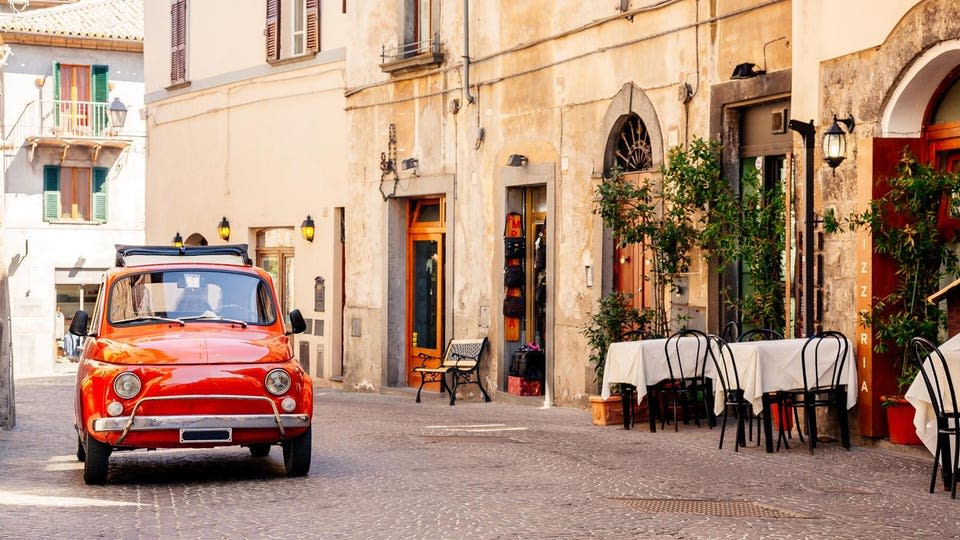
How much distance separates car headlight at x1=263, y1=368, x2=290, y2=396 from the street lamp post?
15.5 ft

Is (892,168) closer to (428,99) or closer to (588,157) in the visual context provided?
(588,157)

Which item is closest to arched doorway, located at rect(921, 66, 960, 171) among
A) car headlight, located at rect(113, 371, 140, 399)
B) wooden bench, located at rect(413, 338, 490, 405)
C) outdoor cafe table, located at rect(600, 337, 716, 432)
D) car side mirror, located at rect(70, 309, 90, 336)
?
outdoor cafe table, located at rect(600, 337, 716, 432)

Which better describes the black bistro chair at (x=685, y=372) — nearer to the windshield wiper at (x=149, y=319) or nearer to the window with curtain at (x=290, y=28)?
the windshield wiper at (x=149, y=319)

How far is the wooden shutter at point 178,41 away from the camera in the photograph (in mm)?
31109

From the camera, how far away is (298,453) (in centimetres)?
1136

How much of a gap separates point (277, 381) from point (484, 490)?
170cm

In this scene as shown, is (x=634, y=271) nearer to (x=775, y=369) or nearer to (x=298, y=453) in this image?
(x=775, y=369)

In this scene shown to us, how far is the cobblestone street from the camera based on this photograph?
899cm

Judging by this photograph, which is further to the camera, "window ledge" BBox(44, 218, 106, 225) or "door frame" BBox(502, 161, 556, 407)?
"window ledge" BBox(44, 218, 106, 225)

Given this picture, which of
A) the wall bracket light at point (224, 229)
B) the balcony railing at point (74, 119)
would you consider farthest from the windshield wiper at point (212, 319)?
the balcony railing at point (74, 119)

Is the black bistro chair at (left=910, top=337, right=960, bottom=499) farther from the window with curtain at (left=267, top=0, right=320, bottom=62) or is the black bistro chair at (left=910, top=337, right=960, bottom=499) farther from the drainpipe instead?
the window with curtain at (left=267, top=0, right=320, bottom=62)

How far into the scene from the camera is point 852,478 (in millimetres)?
11156

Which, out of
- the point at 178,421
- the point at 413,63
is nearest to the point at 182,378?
the point at 178,421

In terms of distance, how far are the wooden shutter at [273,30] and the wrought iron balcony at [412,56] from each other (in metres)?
4.07
